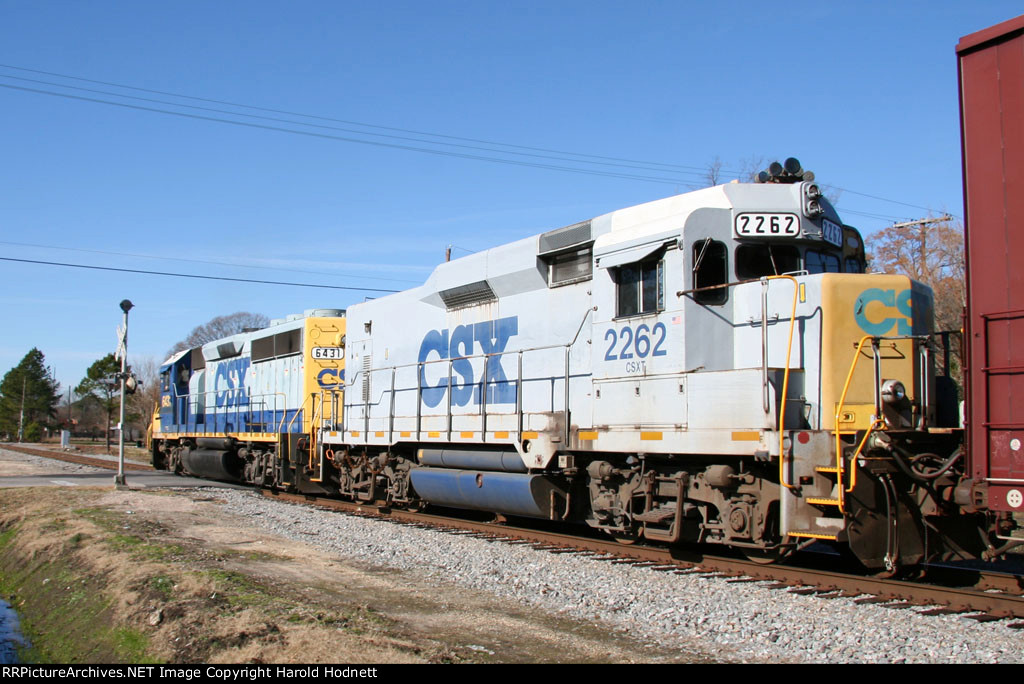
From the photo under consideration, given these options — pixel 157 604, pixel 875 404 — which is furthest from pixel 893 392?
pixel 157 604

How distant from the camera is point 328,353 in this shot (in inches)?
720

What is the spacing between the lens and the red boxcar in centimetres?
602

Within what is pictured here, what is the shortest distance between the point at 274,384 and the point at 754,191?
→ 14062mm

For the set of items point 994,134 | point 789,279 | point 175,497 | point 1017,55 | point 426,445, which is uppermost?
point 1017,55

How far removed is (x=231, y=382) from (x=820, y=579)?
18.0 metres

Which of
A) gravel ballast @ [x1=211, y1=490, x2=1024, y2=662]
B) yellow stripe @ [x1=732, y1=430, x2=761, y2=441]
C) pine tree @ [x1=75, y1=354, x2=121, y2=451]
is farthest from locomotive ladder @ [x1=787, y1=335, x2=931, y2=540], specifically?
pine tree @ [x1=75, y1=354, x2=121, y2=451]

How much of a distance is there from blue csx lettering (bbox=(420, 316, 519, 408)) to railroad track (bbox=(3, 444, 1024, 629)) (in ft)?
6.57

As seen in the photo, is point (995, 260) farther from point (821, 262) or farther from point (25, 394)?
point (25, 394)

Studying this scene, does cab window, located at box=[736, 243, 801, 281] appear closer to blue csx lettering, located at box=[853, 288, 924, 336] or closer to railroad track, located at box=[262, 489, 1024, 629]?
blue csx lettering, located at box=[853, 288, 924, 336]

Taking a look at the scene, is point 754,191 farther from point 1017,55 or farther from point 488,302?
point 488,302

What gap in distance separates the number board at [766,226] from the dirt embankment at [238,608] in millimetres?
4402
